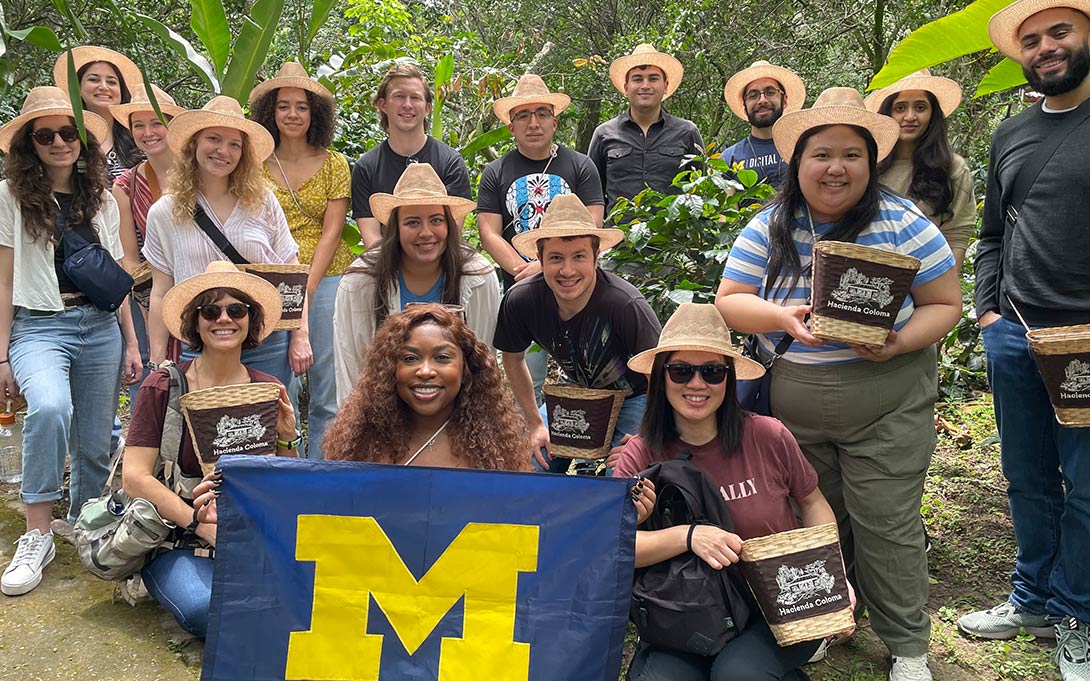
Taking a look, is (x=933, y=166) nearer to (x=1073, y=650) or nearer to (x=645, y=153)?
(x=1073, y=650)

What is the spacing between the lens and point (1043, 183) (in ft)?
11.3

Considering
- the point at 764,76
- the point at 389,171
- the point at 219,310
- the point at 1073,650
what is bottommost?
the point at 1073,650

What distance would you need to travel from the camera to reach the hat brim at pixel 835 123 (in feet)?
10.7

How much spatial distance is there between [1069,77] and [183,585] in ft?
12.9

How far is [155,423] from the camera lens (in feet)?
12.0

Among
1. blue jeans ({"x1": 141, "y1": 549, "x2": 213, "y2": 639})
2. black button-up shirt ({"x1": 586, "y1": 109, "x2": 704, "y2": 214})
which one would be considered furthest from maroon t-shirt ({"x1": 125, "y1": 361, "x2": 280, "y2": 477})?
black button-up shirt ({"x1": 586, "y1": 109, "x2": 704, "y2": 214})

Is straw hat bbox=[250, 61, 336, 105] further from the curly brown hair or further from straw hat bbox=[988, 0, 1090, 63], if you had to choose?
straw hat bbox=[988, 0, 1090, 63]

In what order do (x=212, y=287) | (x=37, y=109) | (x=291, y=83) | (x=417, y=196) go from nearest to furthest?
1. (x=212, y=287)
2. (x=417, y=196)
3. (x=37, y=109)
4. (x=291, y=83)

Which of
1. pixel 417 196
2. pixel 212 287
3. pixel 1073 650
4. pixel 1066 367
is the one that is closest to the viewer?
pixel 1066 367

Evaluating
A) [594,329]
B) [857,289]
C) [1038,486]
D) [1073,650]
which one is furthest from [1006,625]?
[594,329]

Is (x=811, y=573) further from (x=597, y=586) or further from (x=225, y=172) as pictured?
(x=225, y=172)

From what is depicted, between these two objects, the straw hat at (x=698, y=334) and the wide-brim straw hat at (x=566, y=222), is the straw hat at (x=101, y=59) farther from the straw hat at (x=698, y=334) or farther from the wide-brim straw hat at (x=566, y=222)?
the straw hat at (x=698, y=334)

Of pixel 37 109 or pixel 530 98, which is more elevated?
pixel 530 98

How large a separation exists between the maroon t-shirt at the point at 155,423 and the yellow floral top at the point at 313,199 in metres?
1.43
